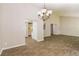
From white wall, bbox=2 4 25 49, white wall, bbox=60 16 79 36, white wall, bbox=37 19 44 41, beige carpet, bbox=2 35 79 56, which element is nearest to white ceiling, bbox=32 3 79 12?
white wall, bbox=60 16 79 36

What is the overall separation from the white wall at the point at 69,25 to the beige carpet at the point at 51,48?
0.46 feet

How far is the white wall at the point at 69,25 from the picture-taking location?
392cm

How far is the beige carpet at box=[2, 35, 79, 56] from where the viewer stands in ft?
12.6

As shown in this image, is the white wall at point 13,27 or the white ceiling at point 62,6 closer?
the white ceiling at point 62,6

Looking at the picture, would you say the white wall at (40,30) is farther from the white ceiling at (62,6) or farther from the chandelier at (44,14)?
the white ceiling at (62,6)

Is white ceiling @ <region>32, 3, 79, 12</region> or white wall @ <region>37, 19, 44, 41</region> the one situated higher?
white ceiling @ <region>32, 3, 79, 12</region>

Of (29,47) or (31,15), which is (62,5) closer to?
(31,15)

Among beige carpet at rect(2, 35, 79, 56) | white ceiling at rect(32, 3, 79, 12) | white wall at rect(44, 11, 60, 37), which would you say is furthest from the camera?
white wall at rect(44, 11, 60, 37)

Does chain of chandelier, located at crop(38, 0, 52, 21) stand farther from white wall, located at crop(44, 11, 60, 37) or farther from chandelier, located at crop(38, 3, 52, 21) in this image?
white wall, located at crop(44, 11, 60, 37)

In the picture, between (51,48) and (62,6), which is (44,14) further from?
(51,48)

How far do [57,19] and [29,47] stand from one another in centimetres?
109

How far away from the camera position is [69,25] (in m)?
4.11

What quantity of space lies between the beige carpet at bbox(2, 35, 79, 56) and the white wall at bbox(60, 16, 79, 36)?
14 centimetres

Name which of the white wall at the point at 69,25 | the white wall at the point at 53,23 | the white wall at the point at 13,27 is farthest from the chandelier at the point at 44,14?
the white wall at the point at 13,27
